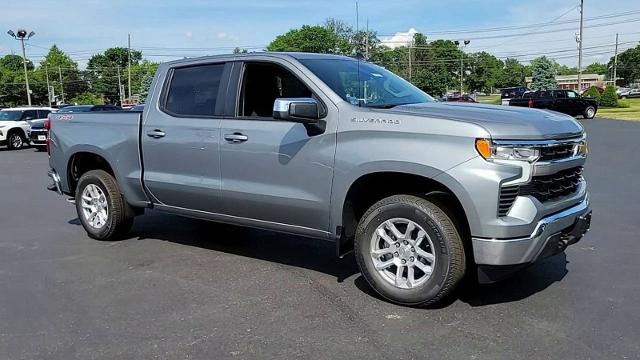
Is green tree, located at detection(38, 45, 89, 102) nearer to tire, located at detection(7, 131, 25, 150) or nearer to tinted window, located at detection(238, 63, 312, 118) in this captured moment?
tire, located at detection(7, 131, 25, 150)

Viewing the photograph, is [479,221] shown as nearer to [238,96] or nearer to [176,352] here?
[176,352]

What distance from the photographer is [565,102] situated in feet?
118

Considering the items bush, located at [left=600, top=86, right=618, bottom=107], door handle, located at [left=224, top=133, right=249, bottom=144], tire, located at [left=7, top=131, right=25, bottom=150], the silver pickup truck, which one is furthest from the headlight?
bush, located at [left=600, top=86, right=618, bottom=107]

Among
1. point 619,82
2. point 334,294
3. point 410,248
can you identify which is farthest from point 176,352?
point 619,82

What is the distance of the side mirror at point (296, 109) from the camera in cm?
453

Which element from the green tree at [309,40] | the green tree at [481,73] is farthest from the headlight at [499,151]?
the green tree at [481,73]

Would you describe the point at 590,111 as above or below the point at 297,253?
above

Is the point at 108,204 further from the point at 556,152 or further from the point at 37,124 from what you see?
the point at 37,124

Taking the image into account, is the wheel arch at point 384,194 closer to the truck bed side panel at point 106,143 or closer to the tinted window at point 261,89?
the tinted window at point 261,89

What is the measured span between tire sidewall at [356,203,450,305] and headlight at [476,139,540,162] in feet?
2.04

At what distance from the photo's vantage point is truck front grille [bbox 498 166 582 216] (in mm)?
3959

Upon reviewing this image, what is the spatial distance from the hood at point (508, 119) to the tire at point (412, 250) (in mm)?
679

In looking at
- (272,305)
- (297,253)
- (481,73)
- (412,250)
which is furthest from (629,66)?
(272,305)

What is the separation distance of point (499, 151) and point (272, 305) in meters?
2.05
